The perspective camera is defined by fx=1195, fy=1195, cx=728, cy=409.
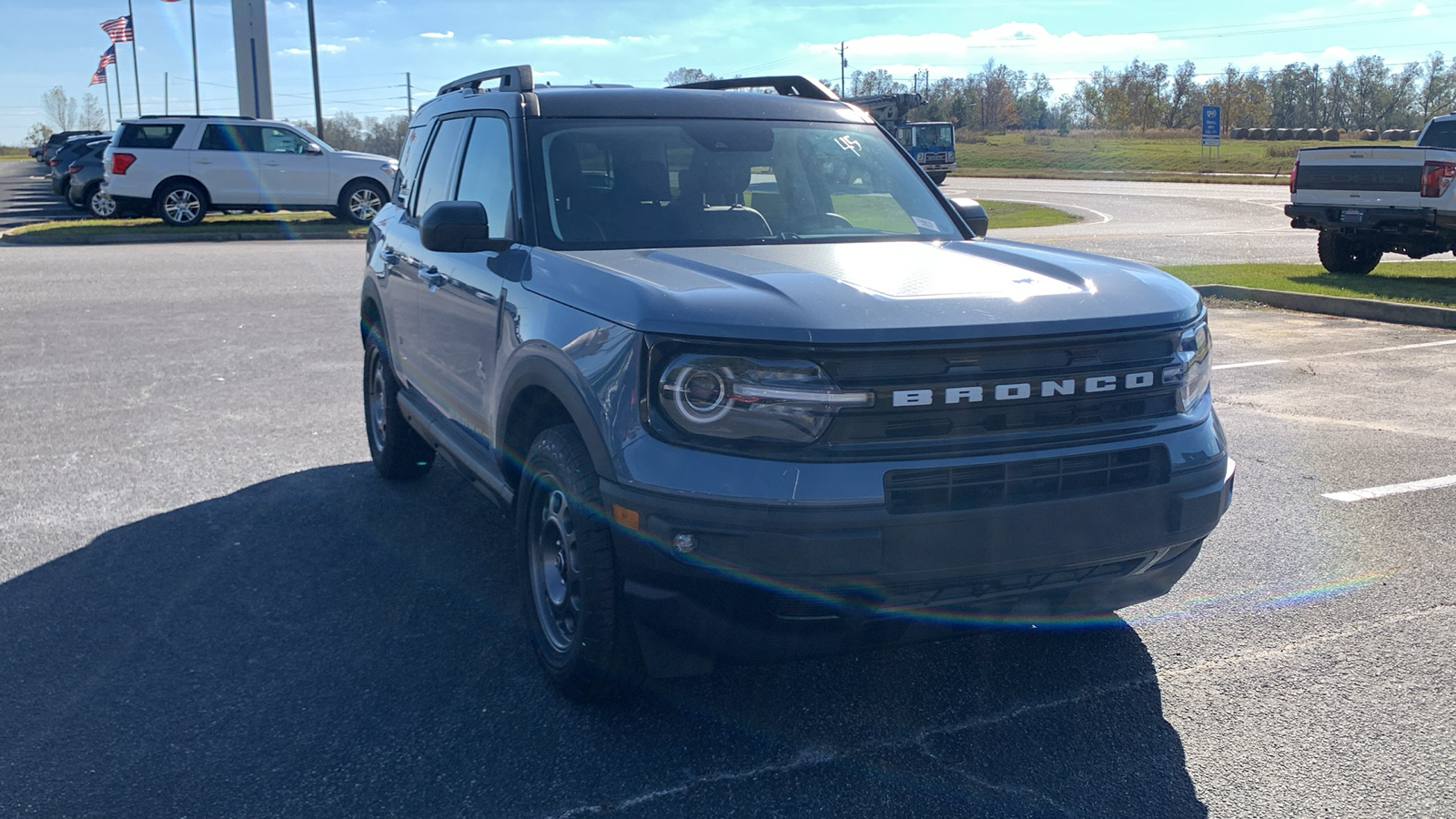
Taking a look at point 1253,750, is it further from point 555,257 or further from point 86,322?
point 86,322

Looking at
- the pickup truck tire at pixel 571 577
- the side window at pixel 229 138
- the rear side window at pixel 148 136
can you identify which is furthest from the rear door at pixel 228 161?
the pickup truck tire at pixel 571 577

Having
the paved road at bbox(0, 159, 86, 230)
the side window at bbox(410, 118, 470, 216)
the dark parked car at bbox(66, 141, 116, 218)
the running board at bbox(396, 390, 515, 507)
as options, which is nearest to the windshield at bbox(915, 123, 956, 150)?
the dark parked car at bbox(66, 141, 116, 218)

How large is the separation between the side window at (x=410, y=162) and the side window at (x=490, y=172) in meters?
0.93

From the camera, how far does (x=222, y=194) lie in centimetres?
2306

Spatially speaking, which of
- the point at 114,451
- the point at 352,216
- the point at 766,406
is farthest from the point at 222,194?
the point at 766,406

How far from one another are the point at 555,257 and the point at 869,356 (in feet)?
4.22

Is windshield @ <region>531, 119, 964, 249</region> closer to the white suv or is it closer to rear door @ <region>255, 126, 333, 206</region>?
the white suv

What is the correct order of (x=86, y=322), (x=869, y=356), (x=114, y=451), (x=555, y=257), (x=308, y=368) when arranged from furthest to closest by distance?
(x=86, y=322), (x=308, y=368), (x=114, y=451), (x=555, y=257), (x=869, y=356)

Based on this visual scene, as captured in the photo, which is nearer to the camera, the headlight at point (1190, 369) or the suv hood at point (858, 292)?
the suv hood at point (858, 292)

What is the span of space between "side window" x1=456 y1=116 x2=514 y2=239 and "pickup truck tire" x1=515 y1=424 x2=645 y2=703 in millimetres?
1127

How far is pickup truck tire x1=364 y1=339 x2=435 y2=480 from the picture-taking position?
5969 mm

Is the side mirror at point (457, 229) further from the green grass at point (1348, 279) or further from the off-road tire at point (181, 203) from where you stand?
the off-road tire at point (181, 203)

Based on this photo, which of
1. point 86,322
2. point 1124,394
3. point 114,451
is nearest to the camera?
point 1124,394

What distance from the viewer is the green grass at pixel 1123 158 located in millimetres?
55188
